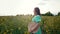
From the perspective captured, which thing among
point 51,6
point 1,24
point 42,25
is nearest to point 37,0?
point 51,6

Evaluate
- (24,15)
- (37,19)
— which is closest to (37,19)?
(37,19)

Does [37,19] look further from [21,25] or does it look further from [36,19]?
[21,25]

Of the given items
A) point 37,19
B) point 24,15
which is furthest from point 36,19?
point 24,15

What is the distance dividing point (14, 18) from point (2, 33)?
22cm

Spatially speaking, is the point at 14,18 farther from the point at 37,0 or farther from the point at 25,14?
the point at 37,0

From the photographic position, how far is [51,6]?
151cm

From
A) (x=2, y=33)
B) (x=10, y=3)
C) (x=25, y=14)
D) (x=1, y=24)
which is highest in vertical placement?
(x=10, y=3)

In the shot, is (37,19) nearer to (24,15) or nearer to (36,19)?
(36,19)

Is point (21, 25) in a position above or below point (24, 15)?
below

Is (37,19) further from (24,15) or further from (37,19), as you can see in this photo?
(24,15)

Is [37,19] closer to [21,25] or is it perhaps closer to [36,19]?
[36,19]

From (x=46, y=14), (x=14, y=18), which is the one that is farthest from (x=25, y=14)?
(x=46, y=14)

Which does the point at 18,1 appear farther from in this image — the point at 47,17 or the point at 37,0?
the point at 47,17

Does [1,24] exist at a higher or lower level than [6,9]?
lower
